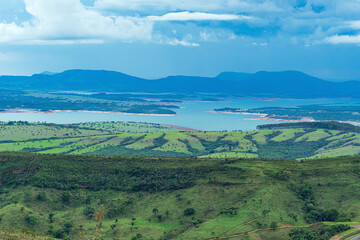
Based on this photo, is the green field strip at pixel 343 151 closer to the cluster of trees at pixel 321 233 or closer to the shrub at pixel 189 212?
the shrub at pixel 189 212

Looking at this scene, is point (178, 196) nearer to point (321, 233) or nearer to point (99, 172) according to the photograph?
point (99, 172)

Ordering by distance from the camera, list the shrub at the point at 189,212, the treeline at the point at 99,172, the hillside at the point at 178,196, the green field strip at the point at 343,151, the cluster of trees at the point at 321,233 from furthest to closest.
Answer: the green field strip at the point at 343,151, the treeline at the point at 99,172, the shrub at the point at 189,212, the hillside at the point at 178,196, the cluster of trees at the point at 321,233

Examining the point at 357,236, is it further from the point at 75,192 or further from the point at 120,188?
the point at 75,192

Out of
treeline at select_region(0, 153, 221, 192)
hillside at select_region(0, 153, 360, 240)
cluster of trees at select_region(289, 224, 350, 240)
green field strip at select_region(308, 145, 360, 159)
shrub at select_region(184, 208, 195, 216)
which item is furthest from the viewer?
green field strip at select_region(308, 145, 360, 159)

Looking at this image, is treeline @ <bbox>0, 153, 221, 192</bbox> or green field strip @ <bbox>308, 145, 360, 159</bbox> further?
green field strip @ <bbox>308, 145, 360, 159</bbox>

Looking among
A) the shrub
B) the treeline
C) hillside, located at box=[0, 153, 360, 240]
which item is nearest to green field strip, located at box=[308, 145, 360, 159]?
hillside, located at box=[0, 153, 360, 240]

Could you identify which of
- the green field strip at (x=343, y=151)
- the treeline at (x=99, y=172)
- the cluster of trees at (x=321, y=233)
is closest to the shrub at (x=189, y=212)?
the treeline at (x=99, y=172)

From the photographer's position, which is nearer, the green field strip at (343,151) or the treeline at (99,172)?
the treeline at (99,172)

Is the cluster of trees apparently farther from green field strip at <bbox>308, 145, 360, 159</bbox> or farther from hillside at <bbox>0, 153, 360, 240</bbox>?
green field strip at <bbox>308, 145, 360, 159</bbox>

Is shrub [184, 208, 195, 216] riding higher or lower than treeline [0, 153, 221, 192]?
lower
